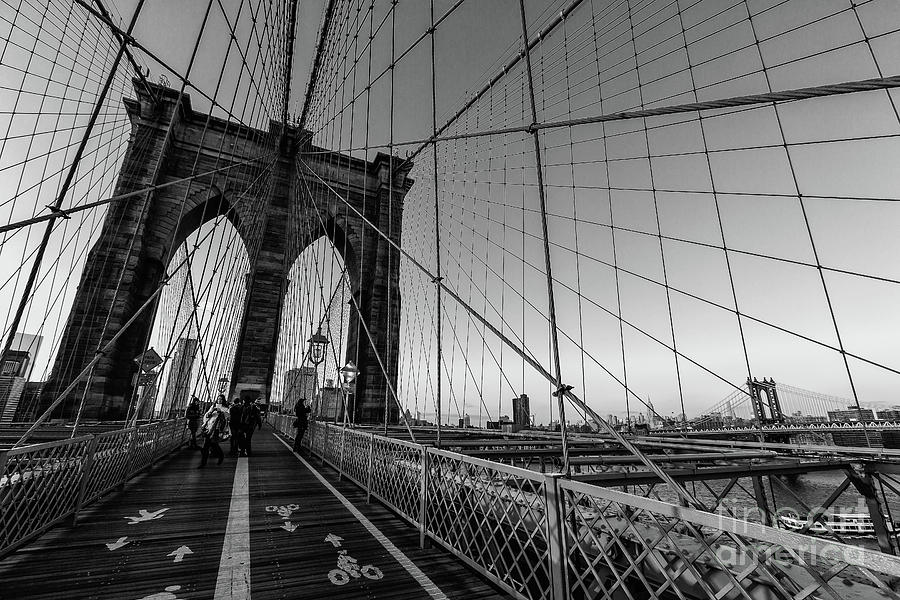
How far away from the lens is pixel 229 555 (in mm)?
3180

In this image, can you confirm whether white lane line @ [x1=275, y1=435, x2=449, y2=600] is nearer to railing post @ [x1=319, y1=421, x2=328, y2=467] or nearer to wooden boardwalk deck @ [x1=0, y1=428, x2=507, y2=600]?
wooden boardwalk deck @ [x1=0, y1=428, x2=507, y2=600]

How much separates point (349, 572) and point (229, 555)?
45.4 inches

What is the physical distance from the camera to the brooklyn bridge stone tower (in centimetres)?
1659

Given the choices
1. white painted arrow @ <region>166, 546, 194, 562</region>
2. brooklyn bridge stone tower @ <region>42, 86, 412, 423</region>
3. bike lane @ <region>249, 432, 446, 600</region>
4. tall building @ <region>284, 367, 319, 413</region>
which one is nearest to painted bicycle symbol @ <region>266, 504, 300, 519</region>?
bike lane @ <region>249, 432, 446, 600</region>

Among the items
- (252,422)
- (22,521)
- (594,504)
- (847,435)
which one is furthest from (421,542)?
(847,435)

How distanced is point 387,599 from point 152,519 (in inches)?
132

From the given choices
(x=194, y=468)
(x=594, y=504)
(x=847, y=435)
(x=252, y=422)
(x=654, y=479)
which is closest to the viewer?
(x=594, y=504)

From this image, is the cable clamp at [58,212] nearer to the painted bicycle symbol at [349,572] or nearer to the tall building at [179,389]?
the painted bicycle symbol at [349,572]

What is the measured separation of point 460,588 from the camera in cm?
264

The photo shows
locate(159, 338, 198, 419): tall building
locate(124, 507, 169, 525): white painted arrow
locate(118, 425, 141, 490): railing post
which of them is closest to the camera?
locate(124, 507, 169, 525): white painted arrow

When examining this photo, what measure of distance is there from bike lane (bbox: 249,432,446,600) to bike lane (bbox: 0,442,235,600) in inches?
14.6

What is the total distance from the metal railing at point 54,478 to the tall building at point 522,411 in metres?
10.1

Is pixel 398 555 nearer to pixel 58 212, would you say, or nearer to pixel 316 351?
pixel 58 212

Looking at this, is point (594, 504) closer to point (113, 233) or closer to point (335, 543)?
point (335, 543)
